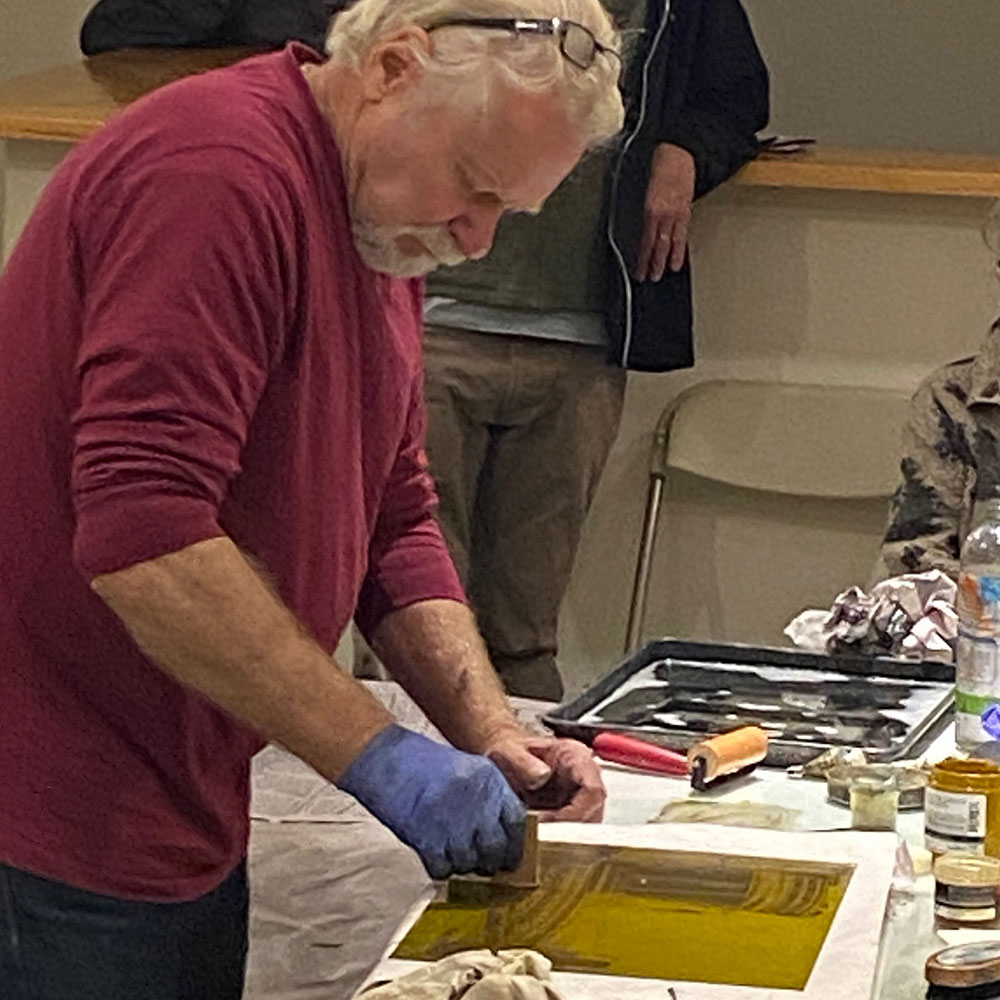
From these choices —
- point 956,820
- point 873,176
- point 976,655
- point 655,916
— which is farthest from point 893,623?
point 873,176

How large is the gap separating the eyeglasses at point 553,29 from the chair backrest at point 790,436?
1770 millimetres

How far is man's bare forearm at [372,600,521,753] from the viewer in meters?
1.54

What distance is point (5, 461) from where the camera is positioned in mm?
1295

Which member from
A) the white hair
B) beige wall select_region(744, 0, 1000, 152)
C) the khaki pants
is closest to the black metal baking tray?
the white hair

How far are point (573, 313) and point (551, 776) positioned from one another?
1.43 metres

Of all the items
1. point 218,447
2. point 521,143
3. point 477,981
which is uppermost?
point 521,143

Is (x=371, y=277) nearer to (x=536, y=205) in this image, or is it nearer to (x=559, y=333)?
(x=536, y=205)

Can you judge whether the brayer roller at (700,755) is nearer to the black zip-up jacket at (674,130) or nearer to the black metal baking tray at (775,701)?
the black metal baking tray at (775,701)

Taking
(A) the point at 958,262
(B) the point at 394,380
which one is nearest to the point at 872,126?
(A) the point at 958,262

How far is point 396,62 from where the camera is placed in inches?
50.1

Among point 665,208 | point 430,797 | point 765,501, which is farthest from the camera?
point 765,501

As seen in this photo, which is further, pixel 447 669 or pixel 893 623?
pixel 893 623

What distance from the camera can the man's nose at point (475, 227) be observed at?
4.36ft

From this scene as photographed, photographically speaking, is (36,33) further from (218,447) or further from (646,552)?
(218,447)
